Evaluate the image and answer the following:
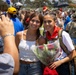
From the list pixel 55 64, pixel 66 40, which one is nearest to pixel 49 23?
pixel 66 40

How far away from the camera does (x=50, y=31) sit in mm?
3938

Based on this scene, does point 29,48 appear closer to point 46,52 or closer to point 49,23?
point 46,52

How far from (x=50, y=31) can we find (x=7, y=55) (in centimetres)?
201

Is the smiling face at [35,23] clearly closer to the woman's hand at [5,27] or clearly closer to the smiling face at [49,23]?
the smiling face at [49,23]

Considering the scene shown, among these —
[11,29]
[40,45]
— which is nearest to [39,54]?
[40,45]

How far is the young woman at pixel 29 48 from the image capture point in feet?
12.8

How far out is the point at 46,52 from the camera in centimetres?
373

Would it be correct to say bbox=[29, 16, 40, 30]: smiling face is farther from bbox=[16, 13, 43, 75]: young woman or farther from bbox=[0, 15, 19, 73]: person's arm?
bbox=[0, 15, 19, 73]: person's arm

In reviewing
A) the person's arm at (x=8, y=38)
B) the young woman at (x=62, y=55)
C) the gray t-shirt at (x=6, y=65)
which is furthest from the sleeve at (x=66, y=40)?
the gray t-shirt at (x=6, y=65)

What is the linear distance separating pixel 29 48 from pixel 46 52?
12.0 inches

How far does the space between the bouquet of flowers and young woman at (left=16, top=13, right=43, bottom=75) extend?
138mm

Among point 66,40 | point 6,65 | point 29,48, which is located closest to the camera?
point 6,65

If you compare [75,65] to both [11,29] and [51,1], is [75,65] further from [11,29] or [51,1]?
[51,1]

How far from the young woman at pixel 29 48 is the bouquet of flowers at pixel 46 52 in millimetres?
138
